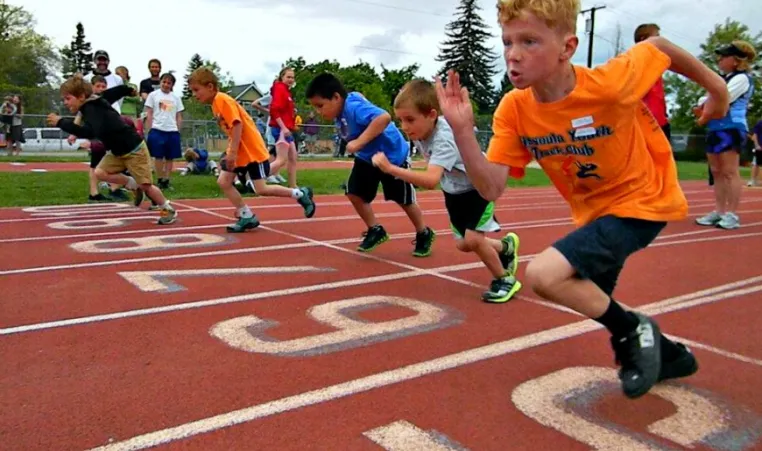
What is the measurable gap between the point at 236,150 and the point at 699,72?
17.6ft

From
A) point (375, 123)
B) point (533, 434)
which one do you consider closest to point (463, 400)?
point (533, 434)

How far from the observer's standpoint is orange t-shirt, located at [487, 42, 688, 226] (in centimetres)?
284

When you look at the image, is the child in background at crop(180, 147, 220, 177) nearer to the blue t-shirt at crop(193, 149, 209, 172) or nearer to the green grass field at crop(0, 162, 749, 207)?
the blue t-shirt at crop(193, 149, 209, 172)

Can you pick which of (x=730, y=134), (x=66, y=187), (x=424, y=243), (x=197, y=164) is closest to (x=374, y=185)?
(x=424, y=243)

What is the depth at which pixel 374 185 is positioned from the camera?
652 centimetres

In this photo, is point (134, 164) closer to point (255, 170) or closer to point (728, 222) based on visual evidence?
point (255, 170)

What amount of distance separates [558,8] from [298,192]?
5.52m

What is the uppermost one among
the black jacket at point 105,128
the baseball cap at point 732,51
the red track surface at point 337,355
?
the baseball cap at point 732,51

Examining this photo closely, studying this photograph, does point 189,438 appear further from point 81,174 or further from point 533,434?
point 81,174

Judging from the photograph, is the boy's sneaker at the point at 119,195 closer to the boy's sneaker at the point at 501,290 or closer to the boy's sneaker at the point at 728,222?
the boy's sneaker at the point at 501,290

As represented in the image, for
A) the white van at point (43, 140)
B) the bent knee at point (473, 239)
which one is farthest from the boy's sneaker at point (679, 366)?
the white van at point (43, 140)

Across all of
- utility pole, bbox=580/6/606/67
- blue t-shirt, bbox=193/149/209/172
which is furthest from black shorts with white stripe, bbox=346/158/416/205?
utility pole, bbox=580/6/606/67

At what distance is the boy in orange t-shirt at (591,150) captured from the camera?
8.84ft

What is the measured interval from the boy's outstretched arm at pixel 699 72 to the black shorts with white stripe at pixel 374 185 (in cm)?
346
